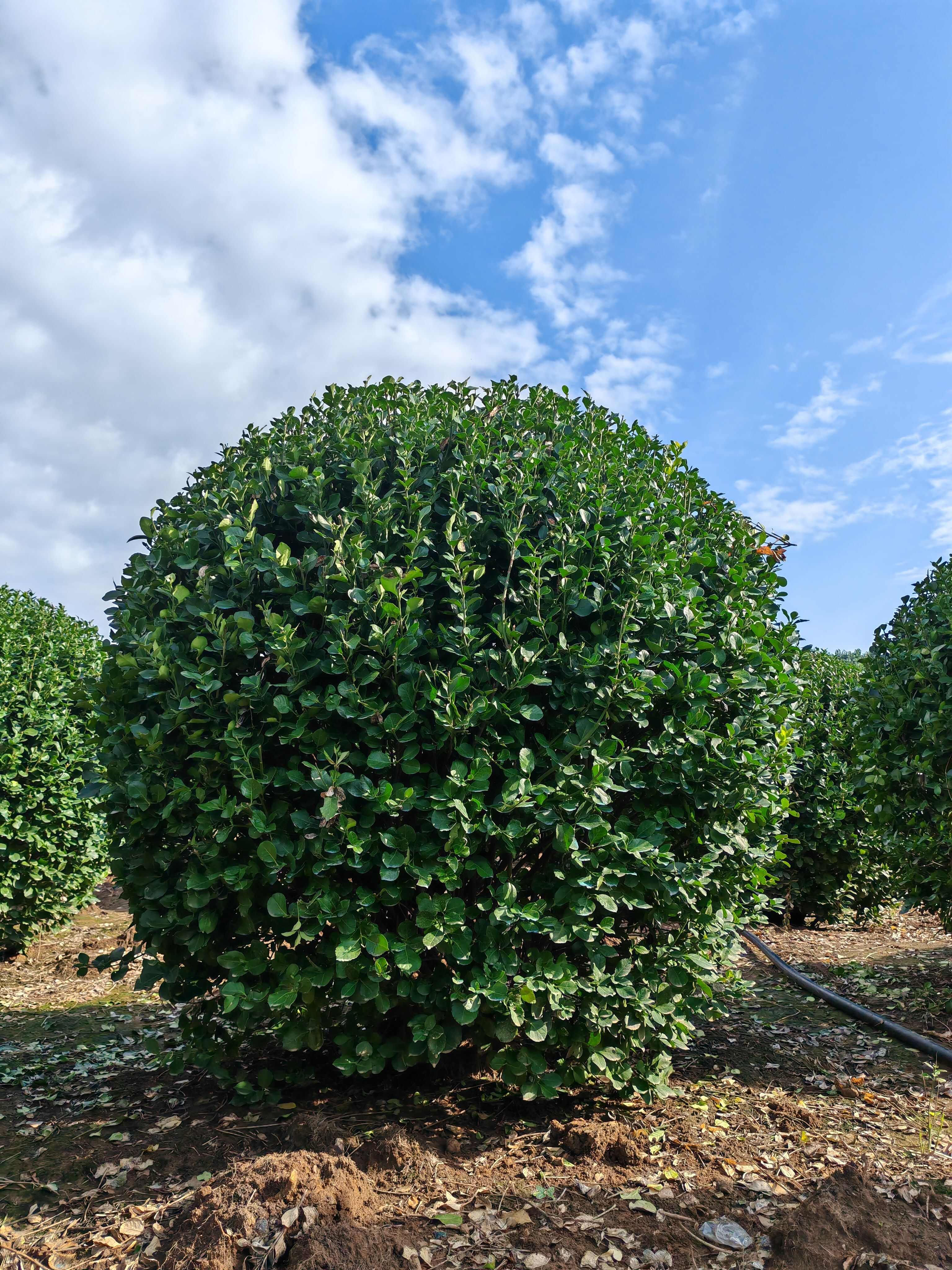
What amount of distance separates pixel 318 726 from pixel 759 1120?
9.86 feet

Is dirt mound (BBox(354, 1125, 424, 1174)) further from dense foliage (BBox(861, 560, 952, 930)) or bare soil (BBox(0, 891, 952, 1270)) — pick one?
dense foliage (BBox(861, 560, 952, 930))

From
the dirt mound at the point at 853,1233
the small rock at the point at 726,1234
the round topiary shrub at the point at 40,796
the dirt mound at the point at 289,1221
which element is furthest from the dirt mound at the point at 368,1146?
the round topiary shrub at the point at 40,796

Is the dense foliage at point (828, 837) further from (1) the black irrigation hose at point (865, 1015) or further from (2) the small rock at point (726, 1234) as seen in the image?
(2) the small rock at point (726, 1234)

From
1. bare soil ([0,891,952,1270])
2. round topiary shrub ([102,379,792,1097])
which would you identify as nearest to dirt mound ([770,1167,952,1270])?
bare soil ([0,891,952,1270])

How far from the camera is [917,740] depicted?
6.16 metres

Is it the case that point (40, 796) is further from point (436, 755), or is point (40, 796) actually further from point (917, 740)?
point (917, 740)

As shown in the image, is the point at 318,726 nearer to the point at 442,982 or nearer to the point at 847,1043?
the point at 442,982

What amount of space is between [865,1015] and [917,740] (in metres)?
2.04

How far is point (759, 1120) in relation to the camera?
165 inches

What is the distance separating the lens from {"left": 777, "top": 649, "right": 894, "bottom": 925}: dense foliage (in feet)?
29.8

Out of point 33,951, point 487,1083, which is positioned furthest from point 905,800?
point 33,951

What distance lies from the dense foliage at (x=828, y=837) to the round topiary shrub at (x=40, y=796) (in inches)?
292

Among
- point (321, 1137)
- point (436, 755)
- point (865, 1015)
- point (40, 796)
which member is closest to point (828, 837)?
point (865, 1015)

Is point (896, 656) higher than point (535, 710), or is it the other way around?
point (896, 656)
